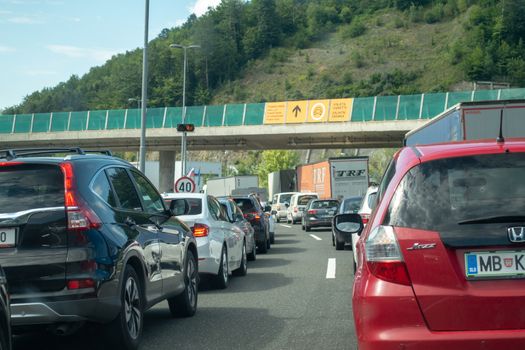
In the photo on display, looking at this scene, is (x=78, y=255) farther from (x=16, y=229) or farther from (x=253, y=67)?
(x=253, y=67)

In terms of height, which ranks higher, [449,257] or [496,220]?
[496,220]

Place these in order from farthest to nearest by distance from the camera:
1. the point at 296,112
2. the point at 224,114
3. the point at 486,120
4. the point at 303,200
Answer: the point at 224,114
the point at 296,112
the point at 303,200
the point at 486,120

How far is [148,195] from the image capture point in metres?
8.90

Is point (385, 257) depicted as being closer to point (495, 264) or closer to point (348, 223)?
point (495, 264)

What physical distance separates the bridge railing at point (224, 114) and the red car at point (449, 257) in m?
40.6

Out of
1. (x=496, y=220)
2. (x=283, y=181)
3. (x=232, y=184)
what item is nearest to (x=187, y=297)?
(x=496, y=220)

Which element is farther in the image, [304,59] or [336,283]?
[304,59]

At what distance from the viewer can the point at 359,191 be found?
1784 inches

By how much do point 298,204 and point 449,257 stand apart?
→ 42.5m

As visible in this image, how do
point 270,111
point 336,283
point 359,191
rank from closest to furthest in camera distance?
point 336,283
point 359,191
point 270,111

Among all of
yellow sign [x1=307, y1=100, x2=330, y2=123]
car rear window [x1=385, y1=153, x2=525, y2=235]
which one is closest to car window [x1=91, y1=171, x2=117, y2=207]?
car rear window [x1=385, y1=153, x2=525, y2=235]

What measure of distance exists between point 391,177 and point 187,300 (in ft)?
16.1

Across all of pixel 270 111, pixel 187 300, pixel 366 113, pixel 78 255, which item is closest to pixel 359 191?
pixel 366 113

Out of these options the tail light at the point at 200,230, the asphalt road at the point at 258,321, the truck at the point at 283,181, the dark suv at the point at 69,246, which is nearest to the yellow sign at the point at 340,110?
the truck at the point at 283,181
